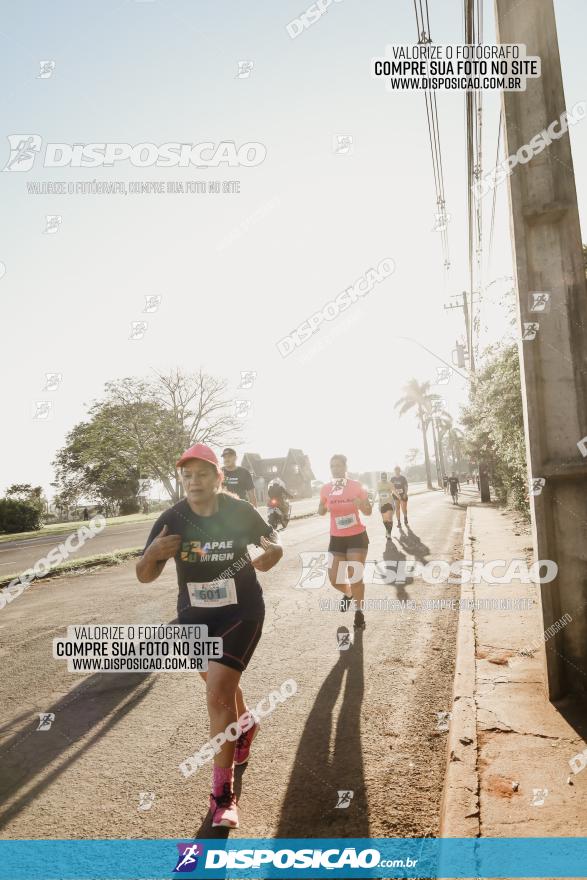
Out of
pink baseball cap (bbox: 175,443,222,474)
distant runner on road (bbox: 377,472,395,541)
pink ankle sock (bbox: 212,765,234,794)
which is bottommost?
pink ankle sock (bbox: 212,765,234,794)

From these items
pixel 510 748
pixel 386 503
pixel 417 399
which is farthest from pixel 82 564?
pixel 417 399

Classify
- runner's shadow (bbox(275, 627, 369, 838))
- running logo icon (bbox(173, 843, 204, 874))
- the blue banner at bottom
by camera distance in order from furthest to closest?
runner's shadow (bbox(275, 627, 369, 838)), running logo icon (bbox(173, 843, 204, 874)), the blue banner at bottom

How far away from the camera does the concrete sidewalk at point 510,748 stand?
2.47m

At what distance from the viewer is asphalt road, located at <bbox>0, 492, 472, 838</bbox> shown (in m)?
2.73

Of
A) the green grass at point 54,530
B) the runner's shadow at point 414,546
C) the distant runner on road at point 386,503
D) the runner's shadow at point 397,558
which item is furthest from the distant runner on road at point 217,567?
the green grass at point 54,530

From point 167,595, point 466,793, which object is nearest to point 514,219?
point 466,793

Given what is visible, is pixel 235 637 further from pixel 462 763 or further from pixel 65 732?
pixel 65 732

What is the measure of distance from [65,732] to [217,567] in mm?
2127

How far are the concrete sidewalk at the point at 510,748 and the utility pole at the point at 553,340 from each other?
29 centimetres

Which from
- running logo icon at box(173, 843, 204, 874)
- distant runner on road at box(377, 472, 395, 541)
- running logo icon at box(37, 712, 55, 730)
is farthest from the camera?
distant runner on road at box(377, 472, 395, 541)

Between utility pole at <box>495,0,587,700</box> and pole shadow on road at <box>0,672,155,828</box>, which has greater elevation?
utility pole at <box>495,0,587,700</box>

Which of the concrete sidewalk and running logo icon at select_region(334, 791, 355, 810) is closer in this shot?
the concrete sidewalk

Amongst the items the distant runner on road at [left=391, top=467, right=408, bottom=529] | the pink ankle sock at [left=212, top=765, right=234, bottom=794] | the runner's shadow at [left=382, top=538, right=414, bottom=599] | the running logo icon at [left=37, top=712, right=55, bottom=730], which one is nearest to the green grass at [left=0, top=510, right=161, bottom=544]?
the distant runner on road at [left=391, top=467, right=408, bottom=529]

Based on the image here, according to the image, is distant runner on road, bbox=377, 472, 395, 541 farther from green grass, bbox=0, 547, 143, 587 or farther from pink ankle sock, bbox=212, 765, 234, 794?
pink ankle sock, bbox=212, 765, 234, 794
